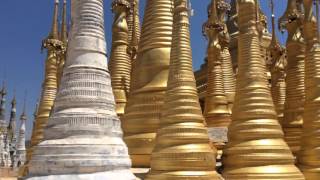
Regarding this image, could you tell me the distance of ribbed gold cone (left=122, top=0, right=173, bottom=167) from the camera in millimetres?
12094

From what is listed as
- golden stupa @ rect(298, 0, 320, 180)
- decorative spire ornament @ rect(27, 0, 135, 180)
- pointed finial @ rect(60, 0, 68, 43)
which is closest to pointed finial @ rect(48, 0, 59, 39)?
pointed finial @ rect(60, 0, 68, 43)

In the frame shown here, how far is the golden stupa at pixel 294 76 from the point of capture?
14188 mm

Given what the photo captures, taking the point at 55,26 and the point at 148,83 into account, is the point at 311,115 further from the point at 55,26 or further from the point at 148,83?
the point at 55,26

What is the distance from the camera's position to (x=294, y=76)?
1480 centimetres

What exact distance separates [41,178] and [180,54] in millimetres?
5030

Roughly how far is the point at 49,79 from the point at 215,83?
6349mm

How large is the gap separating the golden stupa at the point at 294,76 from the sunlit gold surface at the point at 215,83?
2692mm

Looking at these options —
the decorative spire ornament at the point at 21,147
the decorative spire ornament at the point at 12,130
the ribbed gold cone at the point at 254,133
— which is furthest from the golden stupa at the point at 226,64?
the decorative spire ornament at the point at 12,130

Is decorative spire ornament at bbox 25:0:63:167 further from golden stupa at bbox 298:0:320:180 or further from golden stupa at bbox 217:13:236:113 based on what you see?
golden stupa at bbox 298:0:320:180

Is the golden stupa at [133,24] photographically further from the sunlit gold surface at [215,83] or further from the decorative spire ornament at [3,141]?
the decorative spire ornament at [3,141]

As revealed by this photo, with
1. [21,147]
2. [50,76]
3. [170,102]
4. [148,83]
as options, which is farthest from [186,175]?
[21,147]

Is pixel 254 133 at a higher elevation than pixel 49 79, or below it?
below

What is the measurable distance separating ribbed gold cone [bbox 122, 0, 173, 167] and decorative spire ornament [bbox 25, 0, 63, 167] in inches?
116

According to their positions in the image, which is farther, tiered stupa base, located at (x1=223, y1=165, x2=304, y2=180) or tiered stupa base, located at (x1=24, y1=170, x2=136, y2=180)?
tiered stupa base, located at (x1=223, y1=165, x2=304, y2=180)
